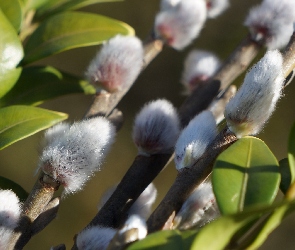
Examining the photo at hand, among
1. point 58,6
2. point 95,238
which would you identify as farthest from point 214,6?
point 95,238

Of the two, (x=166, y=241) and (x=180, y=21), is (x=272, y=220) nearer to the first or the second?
(x=166, y=241)

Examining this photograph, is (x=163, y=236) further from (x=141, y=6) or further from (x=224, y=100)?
(x=141, y=6)

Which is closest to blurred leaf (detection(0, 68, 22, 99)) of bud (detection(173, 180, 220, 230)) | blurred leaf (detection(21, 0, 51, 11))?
blurred leaf (detection(21, 0, 51, 11))

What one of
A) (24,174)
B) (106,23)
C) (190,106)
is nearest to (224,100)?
(190,106)

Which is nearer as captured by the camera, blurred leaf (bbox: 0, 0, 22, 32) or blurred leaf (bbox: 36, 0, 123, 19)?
blurred leaf (bbox: 0, 0, 22, 32)

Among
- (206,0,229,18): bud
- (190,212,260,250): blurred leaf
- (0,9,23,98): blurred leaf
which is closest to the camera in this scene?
(190,212,260,250): blurred leaf

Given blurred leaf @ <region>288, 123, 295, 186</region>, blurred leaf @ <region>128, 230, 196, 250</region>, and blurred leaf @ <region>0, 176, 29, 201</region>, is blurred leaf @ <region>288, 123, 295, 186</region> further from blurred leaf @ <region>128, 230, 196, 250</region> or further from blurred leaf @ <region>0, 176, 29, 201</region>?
blurred leaf @ <region>0, 176, 29, 201</region>
